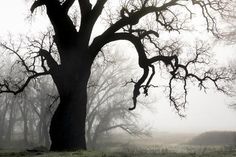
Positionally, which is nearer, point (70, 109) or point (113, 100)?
point (70, 109)

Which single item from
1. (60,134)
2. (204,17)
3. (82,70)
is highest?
(204,17)

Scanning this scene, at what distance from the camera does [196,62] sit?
66.8 feet

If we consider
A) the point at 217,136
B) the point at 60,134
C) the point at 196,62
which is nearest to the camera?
the point at 60,134

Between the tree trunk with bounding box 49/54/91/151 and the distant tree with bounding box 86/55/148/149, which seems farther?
the distant tree with bounding box 86/55/148/149

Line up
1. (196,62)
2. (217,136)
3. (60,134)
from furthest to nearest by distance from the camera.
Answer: (217,136), (196,62), (60,134)

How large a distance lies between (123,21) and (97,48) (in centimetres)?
183

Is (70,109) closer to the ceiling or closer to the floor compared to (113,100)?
closer to the floor

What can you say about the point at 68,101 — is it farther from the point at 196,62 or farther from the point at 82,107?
the point at 196,62

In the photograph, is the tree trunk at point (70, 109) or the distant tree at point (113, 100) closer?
the tree trunk at point (70, 109)

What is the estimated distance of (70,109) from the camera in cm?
1902

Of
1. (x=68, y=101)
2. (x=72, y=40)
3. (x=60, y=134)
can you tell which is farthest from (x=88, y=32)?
(x=60, y=134)

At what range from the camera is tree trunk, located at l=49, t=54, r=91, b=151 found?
1880cm

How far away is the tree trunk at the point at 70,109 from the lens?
18.8 meters

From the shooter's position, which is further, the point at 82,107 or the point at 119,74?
the point at 119,74
